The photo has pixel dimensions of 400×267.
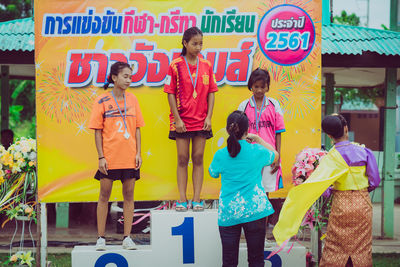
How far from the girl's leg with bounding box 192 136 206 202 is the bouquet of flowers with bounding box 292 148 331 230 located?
3.16 feet

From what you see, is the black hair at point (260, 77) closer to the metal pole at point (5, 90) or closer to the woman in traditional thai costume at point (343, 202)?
the woman in traditional thai costume at point (343, 202)

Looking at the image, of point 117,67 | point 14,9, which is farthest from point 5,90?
point 14,9

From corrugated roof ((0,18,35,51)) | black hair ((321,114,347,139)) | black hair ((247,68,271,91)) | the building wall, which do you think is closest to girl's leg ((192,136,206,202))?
black hair ((247,68,271,91))

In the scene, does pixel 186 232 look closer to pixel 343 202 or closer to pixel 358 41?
pixel 343 202

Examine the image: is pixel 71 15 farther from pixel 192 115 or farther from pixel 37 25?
pixel 192 115

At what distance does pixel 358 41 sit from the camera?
7.63 metres

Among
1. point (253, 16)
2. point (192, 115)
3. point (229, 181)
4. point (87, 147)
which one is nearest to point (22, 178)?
point (87, 147)

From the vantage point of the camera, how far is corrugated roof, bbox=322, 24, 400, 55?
7.37 meters

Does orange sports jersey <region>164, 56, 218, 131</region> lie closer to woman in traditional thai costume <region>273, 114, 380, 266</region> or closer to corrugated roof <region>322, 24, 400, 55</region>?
woman in traditional thai costume <region>273, 114, 380, 266</region>

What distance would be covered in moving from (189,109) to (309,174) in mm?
1392

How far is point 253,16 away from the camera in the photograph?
5316mm

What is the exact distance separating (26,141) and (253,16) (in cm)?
288

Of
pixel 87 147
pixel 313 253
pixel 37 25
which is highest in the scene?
pixel 37 25

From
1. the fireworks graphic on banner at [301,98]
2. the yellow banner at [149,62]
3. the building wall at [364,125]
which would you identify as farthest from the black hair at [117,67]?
the building wall at [364,125]
